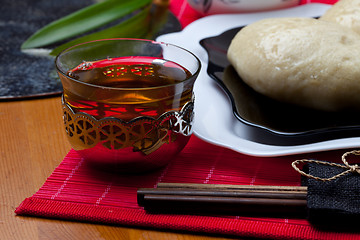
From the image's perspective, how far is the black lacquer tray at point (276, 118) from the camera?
0.62 metres

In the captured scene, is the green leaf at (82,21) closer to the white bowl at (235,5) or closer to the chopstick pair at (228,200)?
the white bowl at (235,5)

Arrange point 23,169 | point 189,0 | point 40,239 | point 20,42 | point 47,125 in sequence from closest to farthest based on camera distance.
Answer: point 40,239 < point 23,169 < point 47,125 < point 20,42 < point 189,0

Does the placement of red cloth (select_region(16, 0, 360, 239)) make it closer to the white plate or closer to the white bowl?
the white plate

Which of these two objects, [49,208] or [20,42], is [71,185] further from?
[20,42]

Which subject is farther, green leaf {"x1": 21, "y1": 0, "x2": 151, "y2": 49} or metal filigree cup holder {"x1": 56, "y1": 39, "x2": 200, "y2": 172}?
green leaf {"x1": 21, "y1": 0, "x2": 151, "y2": 49}

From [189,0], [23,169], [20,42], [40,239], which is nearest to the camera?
[40,239]

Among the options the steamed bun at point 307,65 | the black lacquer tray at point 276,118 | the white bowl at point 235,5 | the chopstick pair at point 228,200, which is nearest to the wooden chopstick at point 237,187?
the chopstick pair at point 228,200

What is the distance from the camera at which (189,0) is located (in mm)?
1159

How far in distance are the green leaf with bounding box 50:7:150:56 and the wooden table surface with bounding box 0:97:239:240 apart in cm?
26

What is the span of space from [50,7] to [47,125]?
1.97ft

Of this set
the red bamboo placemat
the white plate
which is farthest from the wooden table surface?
the white plate

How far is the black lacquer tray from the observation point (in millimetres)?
624

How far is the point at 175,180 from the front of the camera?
1.98ft

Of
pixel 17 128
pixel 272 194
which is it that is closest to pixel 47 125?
pixel 17 128
